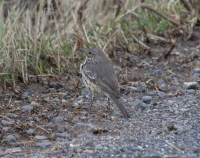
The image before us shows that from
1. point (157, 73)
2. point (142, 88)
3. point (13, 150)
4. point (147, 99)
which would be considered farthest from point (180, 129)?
point (157, 73)

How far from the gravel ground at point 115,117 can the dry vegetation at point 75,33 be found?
400mm

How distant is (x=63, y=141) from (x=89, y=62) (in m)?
2.05

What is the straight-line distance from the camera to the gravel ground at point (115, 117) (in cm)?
377

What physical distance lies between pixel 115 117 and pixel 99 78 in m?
0.74

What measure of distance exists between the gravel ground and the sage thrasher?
11.8 inches

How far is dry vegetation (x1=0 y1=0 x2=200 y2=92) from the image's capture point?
19.4 feet

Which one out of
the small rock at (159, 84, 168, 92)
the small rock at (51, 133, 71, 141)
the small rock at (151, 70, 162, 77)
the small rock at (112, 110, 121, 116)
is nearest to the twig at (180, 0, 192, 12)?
the small rock at (151, 70, 162, 77)

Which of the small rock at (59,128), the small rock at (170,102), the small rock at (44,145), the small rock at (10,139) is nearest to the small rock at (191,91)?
the small rock at (170,102)

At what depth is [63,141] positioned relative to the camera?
4016mm

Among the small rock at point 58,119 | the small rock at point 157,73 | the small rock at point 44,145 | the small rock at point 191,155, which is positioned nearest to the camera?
the small rock at point 191,155

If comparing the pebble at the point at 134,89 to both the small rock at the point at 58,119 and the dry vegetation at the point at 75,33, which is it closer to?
the dry vegetation at the point at 75,33

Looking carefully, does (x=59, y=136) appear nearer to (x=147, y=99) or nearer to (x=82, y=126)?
(x=82, y=126)

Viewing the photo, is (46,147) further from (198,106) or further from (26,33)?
(26,33)

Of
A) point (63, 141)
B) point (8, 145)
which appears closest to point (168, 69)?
point (63, 141)
